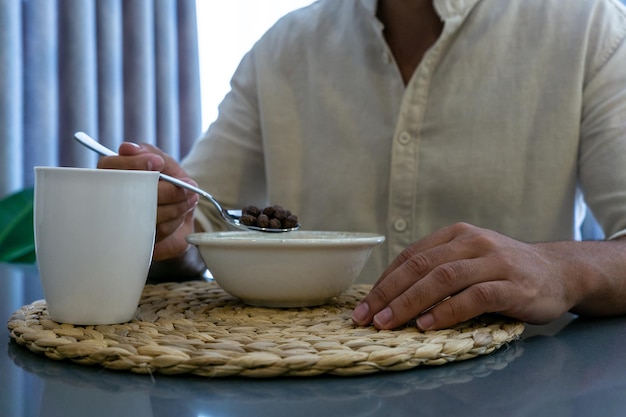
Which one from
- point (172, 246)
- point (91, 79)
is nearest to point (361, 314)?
point (172, 246)

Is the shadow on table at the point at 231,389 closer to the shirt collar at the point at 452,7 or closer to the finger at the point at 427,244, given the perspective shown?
the finger at the point at 427,244

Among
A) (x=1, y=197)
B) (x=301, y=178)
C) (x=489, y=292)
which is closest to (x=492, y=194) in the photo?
(x=301, y=178)

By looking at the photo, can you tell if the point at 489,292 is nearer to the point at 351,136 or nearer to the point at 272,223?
the point at 272,223

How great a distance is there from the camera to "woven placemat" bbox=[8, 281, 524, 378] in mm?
466

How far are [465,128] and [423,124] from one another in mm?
77

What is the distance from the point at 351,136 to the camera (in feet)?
4.42

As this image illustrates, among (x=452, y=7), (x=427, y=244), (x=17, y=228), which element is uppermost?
(x=452, y=7)

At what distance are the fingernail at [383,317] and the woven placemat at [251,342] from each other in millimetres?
10

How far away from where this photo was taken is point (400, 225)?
1.27 metres

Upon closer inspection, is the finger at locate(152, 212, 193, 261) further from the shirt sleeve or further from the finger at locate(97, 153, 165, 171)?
the shirt sleeve

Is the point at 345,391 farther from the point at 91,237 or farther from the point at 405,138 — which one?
the point at 405,138

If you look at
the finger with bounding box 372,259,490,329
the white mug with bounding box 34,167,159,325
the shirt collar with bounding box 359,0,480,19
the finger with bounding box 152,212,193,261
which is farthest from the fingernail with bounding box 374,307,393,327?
the shirt collar with bounding box 359,0,480,19

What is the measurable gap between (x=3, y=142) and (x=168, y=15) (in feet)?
2.55

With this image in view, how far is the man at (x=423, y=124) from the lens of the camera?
46.0 inches
